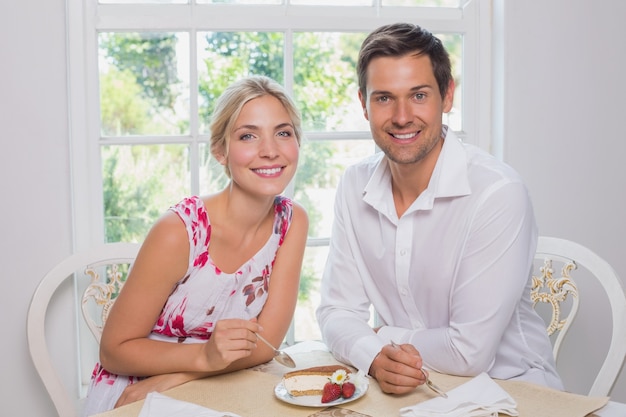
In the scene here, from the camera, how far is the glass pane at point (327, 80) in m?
2.68

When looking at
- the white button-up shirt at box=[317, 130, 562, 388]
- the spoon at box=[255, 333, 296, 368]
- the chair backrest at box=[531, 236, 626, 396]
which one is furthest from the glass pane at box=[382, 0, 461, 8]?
the spoon at box=[255, 333, 296, 368]

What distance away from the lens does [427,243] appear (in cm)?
187

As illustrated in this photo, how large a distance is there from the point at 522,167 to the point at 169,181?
4.19 ft

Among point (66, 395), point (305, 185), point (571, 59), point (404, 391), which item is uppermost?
point (571, 59)

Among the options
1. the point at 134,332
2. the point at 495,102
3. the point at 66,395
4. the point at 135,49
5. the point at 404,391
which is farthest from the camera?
the point at 495,102

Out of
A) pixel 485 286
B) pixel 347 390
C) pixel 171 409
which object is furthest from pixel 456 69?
pixel 171 409

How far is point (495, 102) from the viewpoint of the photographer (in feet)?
8.98

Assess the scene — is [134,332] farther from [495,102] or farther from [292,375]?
[495,102]

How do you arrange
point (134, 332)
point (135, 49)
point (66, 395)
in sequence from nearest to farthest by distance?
1. point (134, 332)
2. point (66, 395)
3. point (135, 49)

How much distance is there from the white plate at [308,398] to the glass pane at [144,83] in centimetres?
136

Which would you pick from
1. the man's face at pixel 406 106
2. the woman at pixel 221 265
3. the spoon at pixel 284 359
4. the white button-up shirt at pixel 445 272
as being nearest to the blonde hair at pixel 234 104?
the woman at pixel 221 265

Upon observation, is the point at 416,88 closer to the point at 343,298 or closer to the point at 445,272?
the point at 445,272

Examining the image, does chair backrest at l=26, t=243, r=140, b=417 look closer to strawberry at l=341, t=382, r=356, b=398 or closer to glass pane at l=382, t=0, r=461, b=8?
strawberry at l=341, t=382, r=356, b=398

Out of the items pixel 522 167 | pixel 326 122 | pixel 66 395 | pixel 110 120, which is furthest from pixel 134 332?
pixel 522 167
